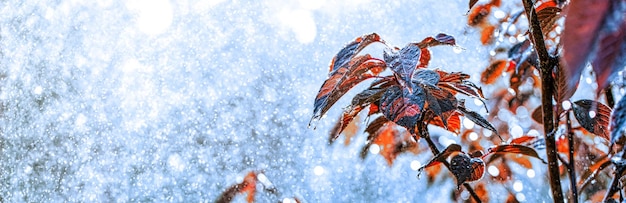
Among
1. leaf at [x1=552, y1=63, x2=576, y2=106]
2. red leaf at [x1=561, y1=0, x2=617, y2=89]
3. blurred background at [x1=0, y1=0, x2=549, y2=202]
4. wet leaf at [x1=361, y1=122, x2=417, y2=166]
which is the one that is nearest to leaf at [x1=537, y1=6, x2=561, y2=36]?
leaf at [x1=552, y1=63, x2=576, y2=106]

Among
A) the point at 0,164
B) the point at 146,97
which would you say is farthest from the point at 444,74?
the point at 0,164

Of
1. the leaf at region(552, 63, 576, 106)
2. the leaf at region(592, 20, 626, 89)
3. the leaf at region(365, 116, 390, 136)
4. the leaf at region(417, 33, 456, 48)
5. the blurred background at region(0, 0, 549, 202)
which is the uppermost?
the leaf at region(592, 20, 626, 89)

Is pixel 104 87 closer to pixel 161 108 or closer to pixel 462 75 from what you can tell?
pixel 161 108

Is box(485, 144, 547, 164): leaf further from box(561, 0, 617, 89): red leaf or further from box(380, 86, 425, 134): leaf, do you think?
box(561, 0, 617, 89): red leaf

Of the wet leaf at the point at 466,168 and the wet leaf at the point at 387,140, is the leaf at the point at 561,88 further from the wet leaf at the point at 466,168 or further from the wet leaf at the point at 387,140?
the wet leaf at the point at 387,140

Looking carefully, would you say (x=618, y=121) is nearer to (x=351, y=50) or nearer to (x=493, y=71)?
(x=351, y=50)

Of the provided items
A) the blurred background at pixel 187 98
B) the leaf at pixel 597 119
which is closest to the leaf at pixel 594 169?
the leaf at pixel 597 119
